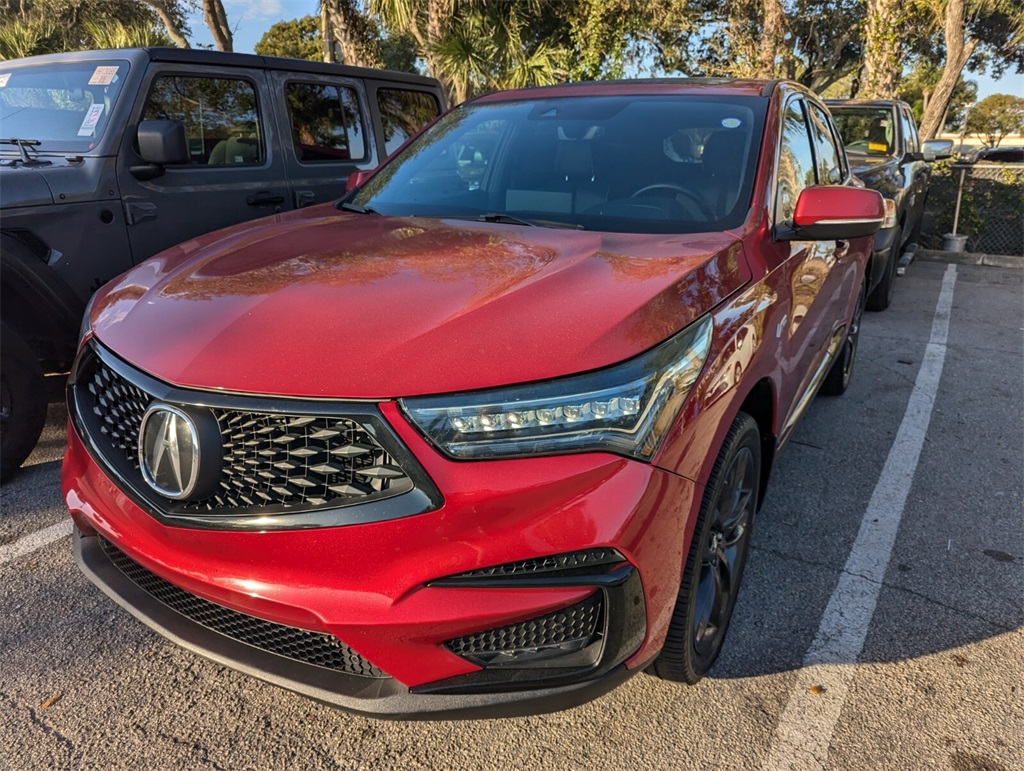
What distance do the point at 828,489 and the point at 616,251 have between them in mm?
2005

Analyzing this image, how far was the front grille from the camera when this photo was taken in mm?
1737

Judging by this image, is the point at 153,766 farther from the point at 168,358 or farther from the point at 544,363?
the point at 544,363

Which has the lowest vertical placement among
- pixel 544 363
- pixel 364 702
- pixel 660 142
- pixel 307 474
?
pixel 364 702

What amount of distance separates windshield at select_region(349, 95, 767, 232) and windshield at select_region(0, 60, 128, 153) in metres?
1.57

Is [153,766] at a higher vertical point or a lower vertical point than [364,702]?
lower

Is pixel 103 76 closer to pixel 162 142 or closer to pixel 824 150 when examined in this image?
pixel 162 142

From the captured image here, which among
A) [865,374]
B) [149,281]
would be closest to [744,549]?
[149,281]

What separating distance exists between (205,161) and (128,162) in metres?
0.57

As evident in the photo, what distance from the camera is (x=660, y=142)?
296cm

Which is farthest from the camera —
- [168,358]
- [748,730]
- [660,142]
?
[660,142]

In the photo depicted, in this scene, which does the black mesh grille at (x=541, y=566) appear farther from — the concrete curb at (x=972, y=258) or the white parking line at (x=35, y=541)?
the concrete curb at (x=972, y=258)

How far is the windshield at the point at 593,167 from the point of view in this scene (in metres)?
2.71

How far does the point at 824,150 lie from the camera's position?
3.91m

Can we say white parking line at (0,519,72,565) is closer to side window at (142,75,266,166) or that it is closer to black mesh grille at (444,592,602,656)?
side window at (142,75,266,166)
